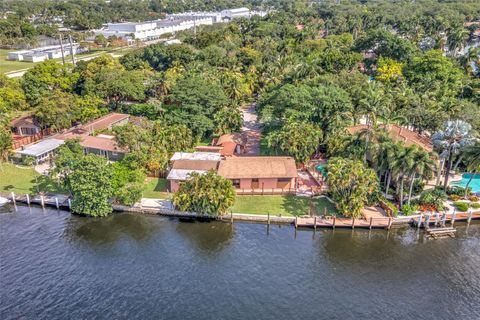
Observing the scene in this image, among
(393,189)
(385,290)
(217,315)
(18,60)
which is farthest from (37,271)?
(18,60)

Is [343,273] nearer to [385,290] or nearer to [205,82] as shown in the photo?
[385,290]

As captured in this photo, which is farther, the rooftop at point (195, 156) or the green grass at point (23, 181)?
the rooftop at point (195, 156)

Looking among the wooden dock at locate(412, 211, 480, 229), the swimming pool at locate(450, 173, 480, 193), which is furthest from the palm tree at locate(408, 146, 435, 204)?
the swimming pool at locate(450, 173, 480, 193)

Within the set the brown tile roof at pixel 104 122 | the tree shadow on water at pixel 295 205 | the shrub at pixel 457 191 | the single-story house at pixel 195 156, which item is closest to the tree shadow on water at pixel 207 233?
the tree shadow on water at pixel 295 205

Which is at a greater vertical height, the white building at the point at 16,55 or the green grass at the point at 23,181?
the white building at the point at 16,55

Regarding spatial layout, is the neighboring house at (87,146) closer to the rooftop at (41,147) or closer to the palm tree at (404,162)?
the rooftop at (41,147)

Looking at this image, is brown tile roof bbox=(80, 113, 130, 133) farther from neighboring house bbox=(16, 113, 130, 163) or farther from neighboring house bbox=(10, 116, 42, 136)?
neighboring house bbox=(10, 116, 42, 136)
